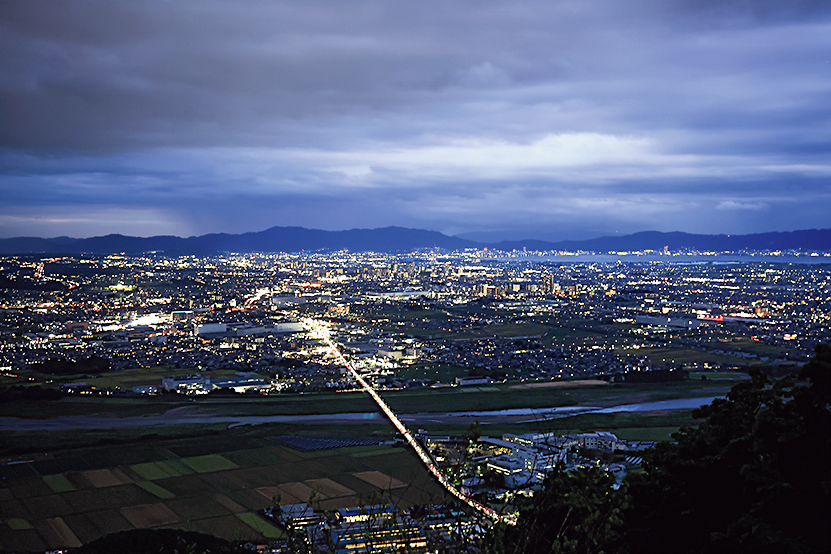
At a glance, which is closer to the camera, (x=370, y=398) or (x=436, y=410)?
(x=436, y=410)

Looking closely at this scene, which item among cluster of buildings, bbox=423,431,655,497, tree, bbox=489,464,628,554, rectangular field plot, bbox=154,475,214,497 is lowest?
rectangular field plot, bbox=154,475,214,497

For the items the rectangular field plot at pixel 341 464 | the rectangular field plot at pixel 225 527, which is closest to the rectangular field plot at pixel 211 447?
the rectangular field plot at pixel 341 464

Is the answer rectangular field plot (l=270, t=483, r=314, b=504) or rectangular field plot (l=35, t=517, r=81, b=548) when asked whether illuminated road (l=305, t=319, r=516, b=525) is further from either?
rectangular field plot (l=35, t=517, r=81, b=548)

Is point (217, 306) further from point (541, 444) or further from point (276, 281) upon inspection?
point (541, 444)

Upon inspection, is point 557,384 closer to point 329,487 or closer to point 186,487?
point 329,487

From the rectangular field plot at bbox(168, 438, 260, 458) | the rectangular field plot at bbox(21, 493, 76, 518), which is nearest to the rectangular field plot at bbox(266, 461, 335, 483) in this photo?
the rectangular field plot at bbox(168, 438, 260, 458)

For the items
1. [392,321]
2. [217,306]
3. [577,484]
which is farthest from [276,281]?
[577,484]
